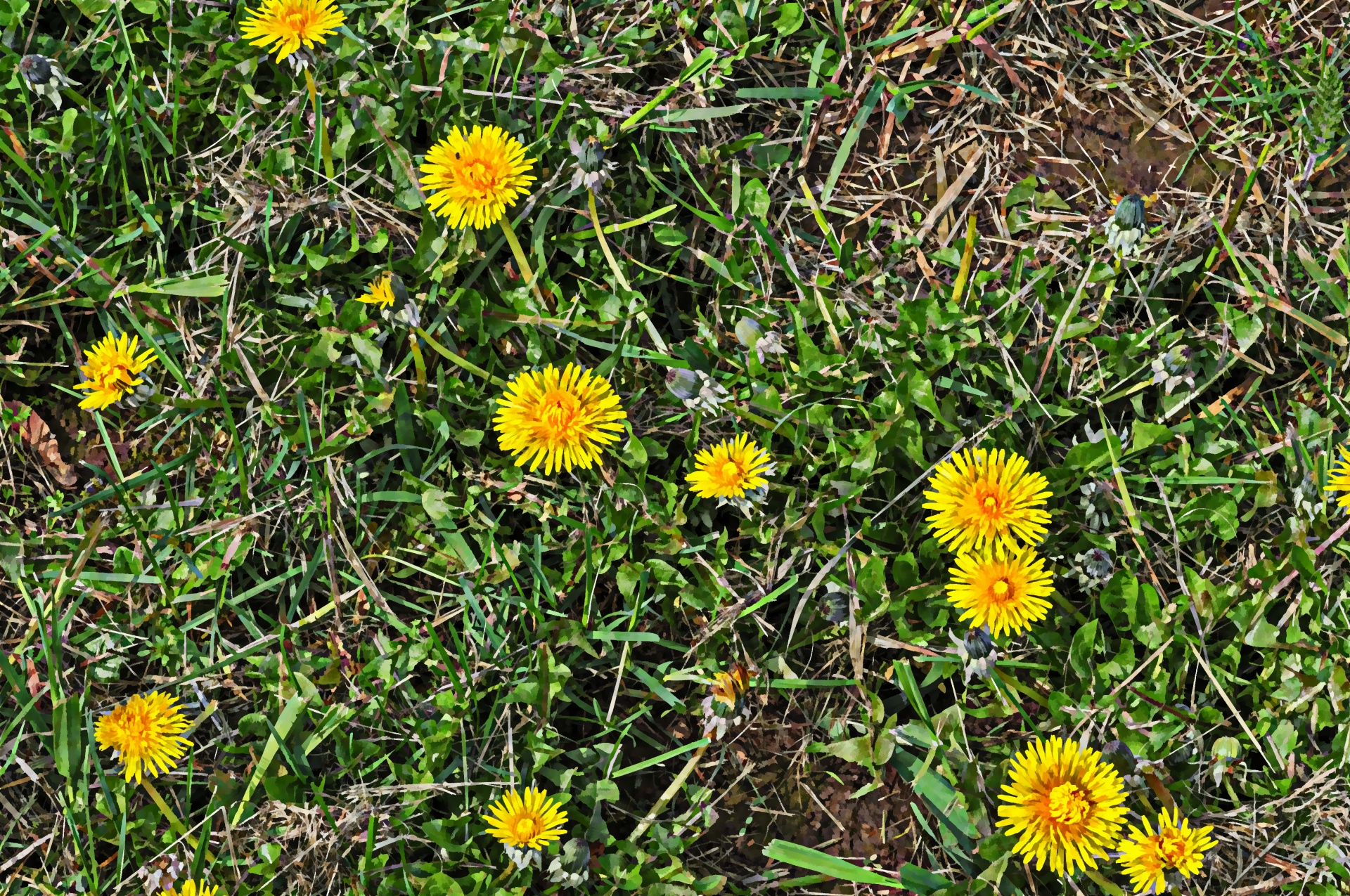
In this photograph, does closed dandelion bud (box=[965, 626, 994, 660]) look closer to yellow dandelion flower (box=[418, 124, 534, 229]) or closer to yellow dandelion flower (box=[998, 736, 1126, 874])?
yellow dandelion flower (box=[998, 736, 1126, 874])

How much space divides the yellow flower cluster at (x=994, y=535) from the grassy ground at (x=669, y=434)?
0.37 ft

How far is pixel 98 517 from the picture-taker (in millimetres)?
2664

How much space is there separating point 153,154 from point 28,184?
317 mm

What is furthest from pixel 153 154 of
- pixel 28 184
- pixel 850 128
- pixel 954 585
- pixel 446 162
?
pixel 954 585

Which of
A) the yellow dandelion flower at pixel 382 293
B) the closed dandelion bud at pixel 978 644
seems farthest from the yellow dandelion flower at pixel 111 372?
the closed dandelion bud at pixel 978 644

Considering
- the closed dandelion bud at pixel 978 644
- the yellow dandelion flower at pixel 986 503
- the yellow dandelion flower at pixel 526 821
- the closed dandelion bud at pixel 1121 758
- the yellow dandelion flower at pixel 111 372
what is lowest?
the yellow dandelion flower at pixel 526 821

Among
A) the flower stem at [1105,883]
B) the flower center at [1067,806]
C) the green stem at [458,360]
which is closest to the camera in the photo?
the flower center at [1067,806]

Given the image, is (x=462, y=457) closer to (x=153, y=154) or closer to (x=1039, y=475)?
(x=153, y=154)

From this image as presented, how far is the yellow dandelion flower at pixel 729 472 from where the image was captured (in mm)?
2441

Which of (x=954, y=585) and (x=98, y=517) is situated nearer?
(x=954, y=585)

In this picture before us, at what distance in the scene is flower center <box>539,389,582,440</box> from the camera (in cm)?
240

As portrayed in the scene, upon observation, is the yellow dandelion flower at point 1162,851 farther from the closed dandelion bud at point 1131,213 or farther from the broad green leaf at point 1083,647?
the closed dandelion bud at point 1131,213

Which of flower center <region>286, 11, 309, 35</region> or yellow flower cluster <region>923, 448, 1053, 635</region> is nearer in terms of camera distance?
yellow flower cluster <region>923, 448, 1053, 635</region>

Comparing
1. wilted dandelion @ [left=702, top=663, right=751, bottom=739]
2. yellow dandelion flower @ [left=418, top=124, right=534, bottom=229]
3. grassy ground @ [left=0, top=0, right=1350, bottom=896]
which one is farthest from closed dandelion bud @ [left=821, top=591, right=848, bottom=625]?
yellow dandelion flower @ [left=418, top=124, right=534, bottom=229]
